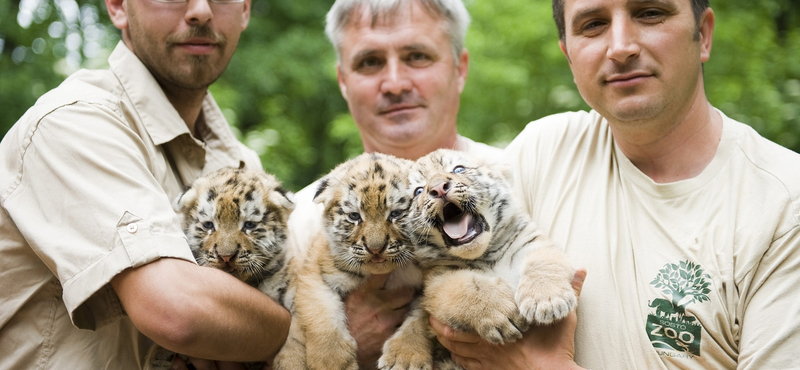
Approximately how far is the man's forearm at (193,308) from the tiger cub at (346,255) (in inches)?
14.8

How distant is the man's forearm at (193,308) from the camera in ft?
10.6

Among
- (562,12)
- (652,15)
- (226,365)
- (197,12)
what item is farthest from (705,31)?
(226,365)

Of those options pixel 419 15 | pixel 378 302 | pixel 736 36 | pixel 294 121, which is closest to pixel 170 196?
pixel 378 302

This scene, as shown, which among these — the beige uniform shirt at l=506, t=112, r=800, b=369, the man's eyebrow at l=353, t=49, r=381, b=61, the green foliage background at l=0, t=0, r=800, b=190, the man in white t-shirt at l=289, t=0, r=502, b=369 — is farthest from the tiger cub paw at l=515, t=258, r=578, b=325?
the green foliage background at l=0, t=0, r=800, b=190

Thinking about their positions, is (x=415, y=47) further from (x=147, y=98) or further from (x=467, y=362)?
(x=467, y=362)

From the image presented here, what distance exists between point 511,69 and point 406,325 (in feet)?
18.8

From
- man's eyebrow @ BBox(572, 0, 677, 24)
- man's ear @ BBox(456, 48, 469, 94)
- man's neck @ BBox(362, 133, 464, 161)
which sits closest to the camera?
man's eyebrow @ BBox(572, 0, 677, 24)

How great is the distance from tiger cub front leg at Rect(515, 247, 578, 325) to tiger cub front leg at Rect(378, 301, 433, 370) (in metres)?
0.68

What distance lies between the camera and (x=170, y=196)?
14.1ft

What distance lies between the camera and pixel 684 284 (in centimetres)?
332

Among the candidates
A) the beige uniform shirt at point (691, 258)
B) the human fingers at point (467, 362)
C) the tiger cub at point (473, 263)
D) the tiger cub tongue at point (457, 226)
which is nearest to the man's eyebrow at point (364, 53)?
the tiger cub at point (473, 263)

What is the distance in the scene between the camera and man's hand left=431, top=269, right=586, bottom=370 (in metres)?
3.47

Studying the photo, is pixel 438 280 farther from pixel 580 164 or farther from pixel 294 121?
pixel 294 121

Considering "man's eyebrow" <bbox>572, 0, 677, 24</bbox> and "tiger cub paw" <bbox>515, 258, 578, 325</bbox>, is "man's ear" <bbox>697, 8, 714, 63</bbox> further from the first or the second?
"tiger cub paw" <bbox>515, 258, 578, 325</bbox>
